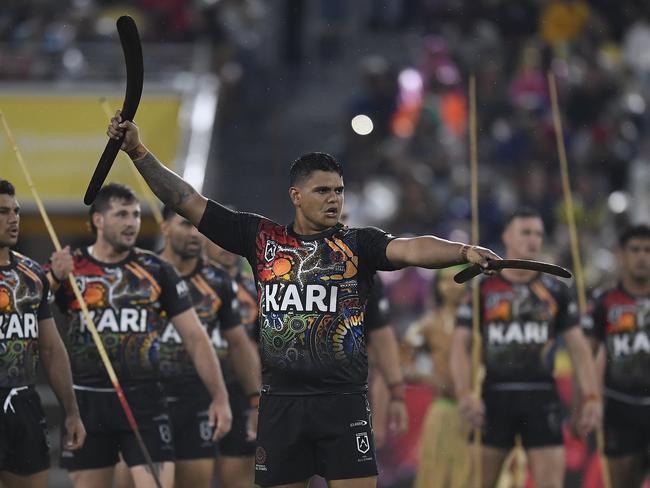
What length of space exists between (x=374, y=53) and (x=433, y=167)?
3449mm

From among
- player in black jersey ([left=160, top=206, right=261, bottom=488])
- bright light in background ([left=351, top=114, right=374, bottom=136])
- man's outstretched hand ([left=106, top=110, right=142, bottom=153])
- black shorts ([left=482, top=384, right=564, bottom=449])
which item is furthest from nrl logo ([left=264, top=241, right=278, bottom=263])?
bright light in background ([left=351, top=114, right=374, bottom=136])

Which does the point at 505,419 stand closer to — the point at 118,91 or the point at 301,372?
the point at 301,372

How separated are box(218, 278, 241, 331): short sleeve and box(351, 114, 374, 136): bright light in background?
9.62m

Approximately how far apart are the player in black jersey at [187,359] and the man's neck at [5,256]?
2298 mm

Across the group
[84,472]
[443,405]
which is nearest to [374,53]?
[443,405]

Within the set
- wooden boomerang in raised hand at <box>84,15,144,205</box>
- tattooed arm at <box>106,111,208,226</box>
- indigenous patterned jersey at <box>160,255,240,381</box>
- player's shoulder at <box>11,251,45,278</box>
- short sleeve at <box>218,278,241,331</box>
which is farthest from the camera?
short sleeve at <box>218,278,241,331</box>

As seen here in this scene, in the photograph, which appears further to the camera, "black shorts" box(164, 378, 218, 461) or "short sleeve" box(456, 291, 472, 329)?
"short sleeve" box(456, 291, 472, 329)

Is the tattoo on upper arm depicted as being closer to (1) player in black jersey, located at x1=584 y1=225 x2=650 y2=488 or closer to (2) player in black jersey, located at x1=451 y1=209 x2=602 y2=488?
(2) player in black jersey, located at x1=451 y1=209 x2=602 y2=488

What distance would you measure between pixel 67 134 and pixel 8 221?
12642mm

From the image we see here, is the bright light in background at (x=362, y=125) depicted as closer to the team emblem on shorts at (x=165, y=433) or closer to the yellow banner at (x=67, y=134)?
the yellow banner at (x=67, y=134)

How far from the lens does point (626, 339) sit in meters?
13.1

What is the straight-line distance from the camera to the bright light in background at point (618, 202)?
20656 mm

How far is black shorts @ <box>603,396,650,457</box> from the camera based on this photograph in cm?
1298

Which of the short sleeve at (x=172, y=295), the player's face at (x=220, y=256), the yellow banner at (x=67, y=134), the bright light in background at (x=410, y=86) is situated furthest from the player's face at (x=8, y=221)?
the bright light in background at (x=410, y=86)
